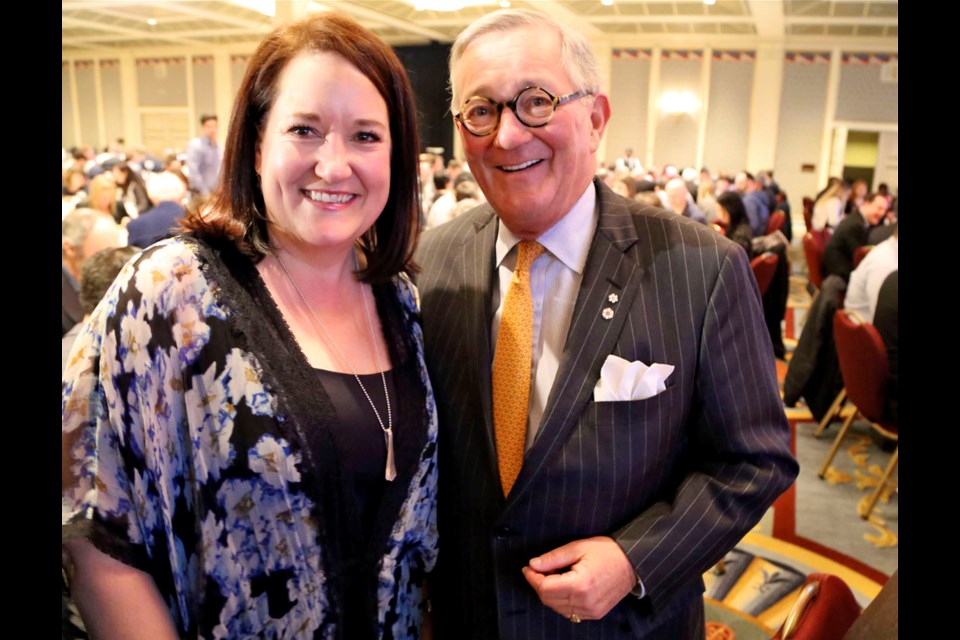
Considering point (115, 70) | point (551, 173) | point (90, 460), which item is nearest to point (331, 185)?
point (551, 173)

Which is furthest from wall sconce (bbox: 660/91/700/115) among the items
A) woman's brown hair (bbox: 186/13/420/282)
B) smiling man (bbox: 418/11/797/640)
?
woman's brown hair (bbox: 186/13/420/282)

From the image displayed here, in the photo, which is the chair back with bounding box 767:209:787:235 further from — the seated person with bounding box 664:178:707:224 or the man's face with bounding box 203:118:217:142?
the man's face with bounding box 203:118:217:142

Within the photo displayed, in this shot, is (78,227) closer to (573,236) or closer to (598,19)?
(573,236)

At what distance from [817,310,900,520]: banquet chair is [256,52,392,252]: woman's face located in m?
2.96

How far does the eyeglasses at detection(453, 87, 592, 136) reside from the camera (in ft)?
4.58

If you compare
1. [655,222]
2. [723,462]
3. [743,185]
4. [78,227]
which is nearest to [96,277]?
[78,227]

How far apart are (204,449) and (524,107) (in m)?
0.87

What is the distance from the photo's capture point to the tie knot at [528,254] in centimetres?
146

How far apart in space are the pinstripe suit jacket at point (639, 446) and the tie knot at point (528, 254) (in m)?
0.11

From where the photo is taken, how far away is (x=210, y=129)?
822 centimetres

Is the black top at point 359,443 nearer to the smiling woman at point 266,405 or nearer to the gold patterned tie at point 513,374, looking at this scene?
the smiling woman at point 266,405
